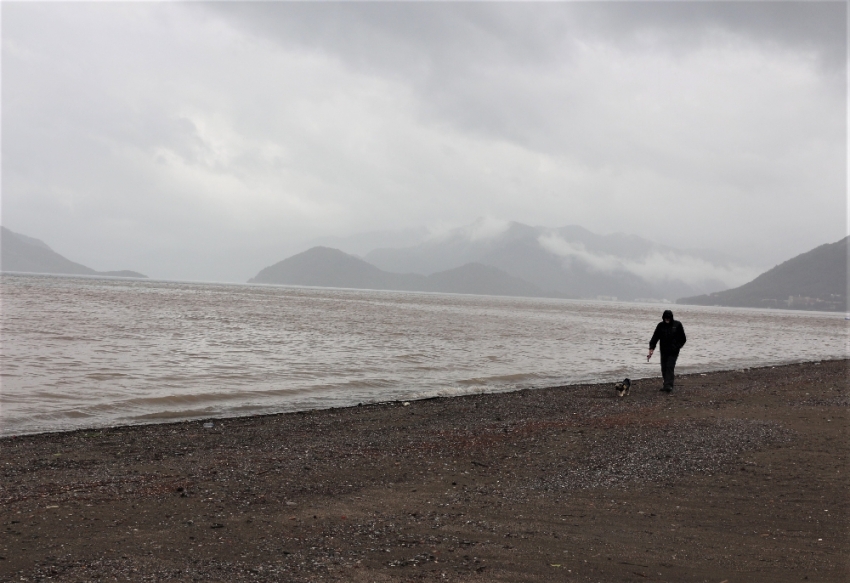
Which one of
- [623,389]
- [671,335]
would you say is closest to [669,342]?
[671,335]

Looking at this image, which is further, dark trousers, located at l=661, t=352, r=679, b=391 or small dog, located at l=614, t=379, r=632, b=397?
dark trousers, located at l=661, t=352, r=679, b=391

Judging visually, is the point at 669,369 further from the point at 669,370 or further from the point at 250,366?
the point at 250,366

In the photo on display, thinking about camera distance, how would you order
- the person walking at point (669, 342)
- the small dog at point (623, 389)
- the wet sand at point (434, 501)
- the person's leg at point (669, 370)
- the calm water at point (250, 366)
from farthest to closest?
the person's leg at point (669, 370)
the person walking at point (669, 342)
the small dog at point (623, 389)
the calm water at point (250, 366)
the wet sand at point (434, 501)

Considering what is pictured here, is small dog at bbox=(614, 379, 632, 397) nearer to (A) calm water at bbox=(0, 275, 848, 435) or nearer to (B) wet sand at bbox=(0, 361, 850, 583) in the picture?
(B) wet sand at bbox=(0, 361, 850, 583)

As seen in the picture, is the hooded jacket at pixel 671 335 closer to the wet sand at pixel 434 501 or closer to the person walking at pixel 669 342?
the person walking at pixel 669 342

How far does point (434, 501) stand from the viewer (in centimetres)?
711

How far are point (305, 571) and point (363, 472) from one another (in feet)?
10.6

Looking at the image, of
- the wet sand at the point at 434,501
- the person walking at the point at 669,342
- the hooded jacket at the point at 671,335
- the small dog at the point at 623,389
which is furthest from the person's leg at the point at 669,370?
the wet sand at the point at 434,501

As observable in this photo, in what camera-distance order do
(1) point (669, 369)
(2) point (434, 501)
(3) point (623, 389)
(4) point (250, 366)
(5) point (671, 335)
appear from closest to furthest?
(2) point (434, 501) < (3) point (623, 389) < (5) point (671, 335) < (1) point (669, 369) < (4) point (250, 366)

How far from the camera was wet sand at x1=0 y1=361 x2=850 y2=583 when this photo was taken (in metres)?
5.38

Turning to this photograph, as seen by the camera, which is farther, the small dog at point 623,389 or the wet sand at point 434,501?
the small dog at point 623,389

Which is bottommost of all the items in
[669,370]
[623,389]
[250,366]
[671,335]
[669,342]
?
[250,366]

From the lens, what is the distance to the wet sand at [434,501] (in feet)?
17.6

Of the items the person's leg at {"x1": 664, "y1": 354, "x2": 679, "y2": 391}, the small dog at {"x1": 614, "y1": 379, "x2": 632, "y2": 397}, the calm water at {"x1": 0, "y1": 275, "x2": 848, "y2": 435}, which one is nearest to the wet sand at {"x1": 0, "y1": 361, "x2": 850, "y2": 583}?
the calm water at {"x1": 0, "y1": 275, "x2": 848, "y2": 435}
